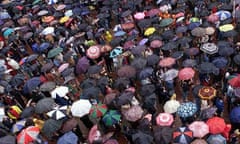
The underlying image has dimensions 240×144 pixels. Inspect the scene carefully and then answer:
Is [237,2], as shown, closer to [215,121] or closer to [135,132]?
[215,121]

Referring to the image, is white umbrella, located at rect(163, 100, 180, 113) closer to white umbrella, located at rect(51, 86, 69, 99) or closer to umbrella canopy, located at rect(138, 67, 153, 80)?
umbrella canopy, located at rect(138, 67, 153, 80)

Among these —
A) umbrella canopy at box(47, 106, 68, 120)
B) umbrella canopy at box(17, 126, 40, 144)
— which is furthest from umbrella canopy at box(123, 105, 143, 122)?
umbrella canopy at box(17, 126, 40, 144)

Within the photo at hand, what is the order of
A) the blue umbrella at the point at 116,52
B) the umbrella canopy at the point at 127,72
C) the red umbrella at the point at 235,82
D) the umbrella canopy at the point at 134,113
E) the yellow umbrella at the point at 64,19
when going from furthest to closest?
the yellow umbrella at the point at 64,19 → the blue umbrella at the point at 116,52 → the umbrella canopy at the point at 127,72 → the red umbrella at the point at 235,82 → the umbrella canopy at the point at 134,113

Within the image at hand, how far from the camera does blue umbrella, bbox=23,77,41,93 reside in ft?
40.7

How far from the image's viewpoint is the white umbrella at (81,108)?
10500mm

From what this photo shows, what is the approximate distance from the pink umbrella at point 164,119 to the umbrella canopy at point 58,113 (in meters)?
3.02

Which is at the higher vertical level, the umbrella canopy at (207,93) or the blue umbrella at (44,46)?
the blue umbrella at (44,46)

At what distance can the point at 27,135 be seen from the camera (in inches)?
402

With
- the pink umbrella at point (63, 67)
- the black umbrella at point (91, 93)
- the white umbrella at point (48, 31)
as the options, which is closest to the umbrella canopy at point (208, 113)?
the black umbrella at point (91, 93)

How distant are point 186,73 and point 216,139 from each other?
289 cm

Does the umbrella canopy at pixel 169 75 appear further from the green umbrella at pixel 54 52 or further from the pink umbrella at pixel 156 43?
the green umbrella at pixel 54 52

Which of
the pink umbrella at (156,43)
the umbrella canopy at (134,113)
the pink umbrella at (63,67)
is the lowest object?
the umbrella canopy at (134,113)

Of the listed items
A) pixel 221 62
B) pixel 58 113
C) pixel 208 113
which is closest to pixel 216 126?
pixel 208 113

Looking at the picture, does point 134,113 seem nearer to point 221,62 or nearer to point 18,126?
point 221,62
